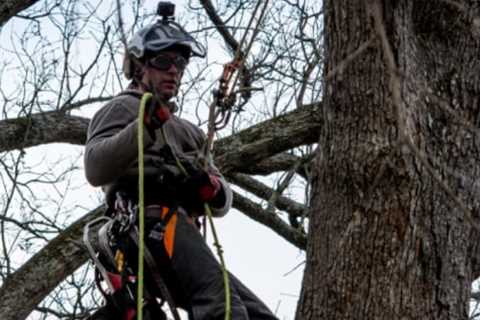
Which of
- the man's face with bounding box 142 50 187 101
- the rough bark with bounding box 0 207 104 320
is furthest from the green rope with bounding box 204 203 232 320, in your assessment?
the rough bark with bounding box 0 207 104 320

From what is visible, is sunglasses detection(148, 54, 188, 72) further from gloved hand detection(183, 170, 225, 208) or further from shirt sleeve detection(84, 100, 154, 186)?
gloved hand detection(183, 170, 225, 208)

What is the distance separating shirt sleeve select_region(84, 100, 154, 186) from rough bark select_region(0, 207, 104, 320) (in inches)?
56.4

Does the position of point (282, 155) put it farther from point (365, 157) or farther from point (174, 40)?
point (365, 157)

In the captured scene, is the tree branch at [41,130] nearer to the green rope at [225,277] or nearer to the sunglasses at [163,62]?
the sunglasses at [163,62]

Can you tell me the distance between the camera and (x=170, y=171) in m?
3.51

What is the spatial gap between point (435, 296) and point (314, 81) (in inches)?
116

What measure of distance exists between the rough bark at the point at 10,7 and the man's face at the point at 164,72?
1.78 meters

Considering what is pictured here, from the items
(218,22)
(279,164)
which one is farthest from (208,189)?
(218,22)

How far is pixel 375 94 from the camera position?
3039mm

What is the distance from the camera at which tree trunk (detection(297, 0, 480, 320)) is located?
2.99 meters

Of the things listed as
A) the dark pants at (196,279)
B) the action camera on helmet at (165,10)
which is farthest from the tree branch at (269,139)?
the dark pants at (196,279)

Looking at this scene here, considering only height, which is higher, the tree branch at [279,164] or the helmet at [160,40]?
the tree branch at [279,164]

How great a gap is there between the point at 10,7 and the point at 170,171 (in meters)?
2.17

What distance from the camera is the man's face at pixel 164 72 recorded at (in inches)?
148
